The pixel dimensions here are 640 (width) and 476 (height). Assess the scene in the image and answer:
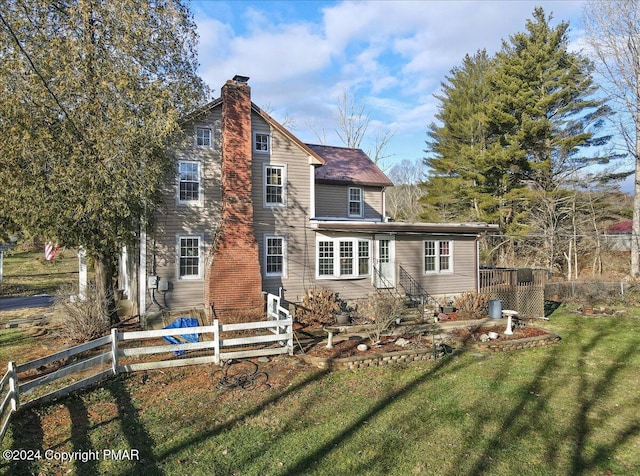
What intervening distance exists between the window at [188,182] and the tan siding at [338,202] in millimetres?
6154

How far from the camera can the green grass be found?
23.7 m

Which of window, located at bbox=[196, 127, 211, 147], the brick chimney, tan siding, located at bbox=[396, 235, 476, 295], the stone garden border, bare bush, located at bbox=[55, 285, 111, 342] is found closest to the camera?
the stone garden border

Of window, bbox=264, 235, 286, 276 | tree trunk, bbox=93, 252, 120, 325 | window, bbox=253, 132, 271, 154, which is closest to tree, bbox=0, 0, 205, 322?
tree trunk, bbox=93, 252, 120, 325

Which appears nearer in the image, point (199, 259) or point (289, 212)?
point (199, 259)

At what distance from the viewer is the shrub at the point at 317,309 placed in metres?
14.0

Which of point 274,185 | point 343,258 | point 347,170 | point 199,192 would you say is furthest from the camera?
point 347,170

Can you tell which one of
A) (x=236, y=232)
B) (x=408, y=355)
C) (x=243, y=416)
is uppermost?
(x=236, y=232)

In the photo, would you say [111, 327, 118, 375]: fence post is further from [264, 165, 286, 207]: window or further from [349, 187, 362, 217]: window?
[349, 187, 362, 217]: window

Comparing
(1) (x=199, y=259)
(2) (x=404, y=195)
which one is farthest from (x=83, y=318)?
(2) (x=404, y=195)

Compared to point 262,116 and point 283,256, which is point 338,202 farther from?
point 262,116

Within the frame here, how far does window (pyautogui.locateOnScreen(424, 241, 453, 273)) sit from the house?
0.14 ft

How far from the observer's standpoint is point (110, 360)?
8.95m

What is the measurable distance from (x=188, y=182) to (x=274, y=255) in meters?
3.99

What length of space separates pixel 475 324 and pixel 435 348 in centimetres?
404
